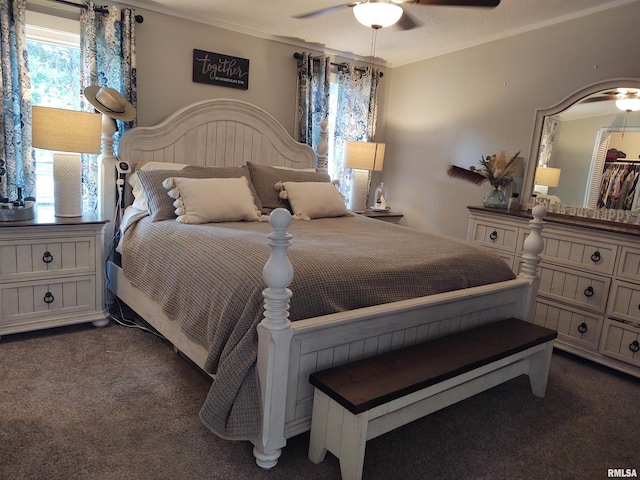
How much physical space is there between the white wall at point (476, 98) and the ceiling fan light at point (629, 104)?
17 centimetres

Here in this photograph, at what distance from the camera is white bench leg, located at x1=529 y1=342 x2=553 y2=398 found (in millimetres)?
2283

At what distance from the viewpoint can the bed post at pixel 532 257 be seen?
245 centimetres

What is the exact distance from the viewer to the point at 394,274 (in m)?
1.97

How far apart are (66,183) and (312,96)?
2279 millimetres

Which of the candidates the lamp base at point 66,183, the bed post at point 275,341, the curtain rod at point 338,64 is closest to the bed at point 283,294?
the bed post at point 275,341

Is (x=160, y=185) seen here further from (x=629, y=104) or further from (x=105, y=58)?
(x=629, y=104)

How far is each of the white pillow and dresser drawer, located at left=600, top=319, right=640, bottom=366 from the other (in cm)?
301

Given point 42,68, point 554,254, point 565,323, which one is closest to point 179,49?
point 42,68

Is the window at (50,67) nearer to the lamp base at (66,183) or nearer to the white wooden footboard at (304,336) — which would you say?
the lamp base at (66,183)

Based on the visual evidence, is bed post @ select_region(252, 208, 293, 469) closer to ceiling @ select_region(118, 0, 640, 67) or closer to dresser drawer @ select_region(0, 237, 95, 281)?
dresser drawer @ select_region(0, 237, 95, 281)

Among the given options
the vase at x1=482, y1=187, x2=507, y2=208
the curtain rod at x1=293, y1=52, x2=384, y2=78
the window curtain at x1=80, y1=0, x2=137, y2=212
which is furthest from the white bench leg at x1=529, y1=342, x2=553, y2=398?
the curtain rod at x1=293, y1=52, x2=384, y2=78

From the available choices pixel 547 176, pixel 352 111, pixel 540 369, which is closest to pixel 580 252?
pixel 547 176

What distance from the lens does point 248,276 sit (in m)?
1.72

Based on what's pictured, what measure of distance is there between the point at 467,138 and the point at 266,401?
3265mm
